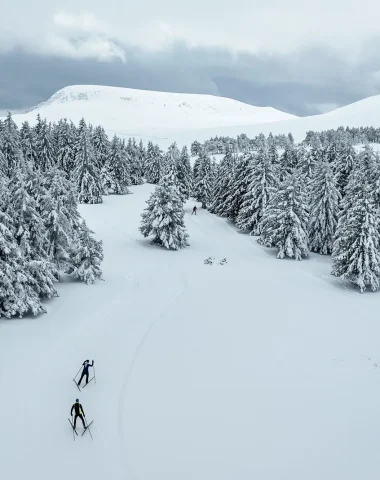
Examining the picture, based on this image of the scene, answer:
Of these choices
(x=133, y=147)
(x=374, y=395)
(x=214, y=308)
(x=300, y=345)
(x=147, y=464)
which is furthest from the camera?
(x=133, y=147)

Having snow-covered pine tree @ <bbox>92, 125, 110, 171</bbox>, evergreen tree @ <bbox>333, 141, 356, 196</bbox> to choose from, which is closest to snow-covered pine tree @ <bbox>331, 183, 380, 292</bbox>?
evergreen tree @ <bbox>333, 141, 356, 196</bbox>

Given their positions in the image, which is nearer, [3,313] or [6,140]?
[3,313]

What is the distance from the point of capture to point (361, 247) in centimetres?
2831

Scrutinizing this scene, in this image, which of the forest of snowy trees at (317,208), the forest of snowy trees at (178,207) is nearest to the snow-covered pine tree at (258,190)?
the forest of snowy trees at (317,208)

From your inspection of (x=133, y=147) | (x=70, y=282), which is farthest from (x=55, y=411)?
(x=133, y=147)

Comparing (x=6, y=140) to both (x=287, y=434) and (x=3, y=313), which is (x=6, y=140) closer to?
(x=3, y=313)

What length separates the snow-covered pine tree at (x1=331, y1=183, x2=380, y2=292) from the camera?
27.7m

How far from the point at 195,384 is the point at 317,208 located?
97.4 ft

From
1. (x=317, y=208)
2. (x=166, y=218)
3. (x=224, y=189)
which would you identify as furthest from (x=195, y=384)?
(x=224, y=189)

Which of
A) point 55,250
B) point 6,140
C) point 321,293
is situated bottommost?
point 321,293

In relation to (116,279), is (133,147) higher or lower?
higher

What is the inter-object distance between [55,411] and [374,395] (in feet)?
39.7

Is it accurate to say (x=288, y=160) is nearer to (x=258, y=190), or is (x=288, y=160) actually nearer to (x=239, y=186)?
(x=239, y=186)

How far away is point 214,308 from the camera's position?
22469 millimetres
